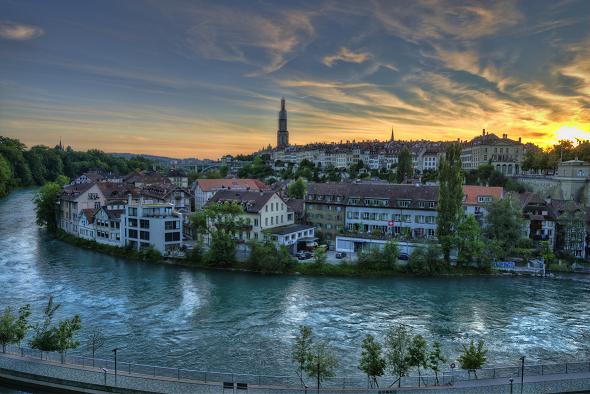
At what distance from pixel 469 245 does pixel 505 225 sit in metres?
4.44

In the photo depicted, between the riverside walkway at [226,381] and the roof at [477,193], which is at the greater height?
the roof at [477,193]

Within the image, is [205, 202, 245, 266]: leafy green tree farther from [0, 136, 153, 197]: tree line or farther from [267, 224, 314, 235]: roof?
[0, 136, 153, 197]: tree line

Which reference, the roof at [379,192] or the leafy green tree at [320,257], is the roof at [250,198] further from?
the leafy green tree at [320,257]

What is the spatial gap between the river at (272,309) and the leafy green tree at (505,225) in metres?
4.06

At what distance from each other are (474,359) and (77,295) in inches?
855

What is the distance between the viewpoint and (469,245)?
34000 millimetres

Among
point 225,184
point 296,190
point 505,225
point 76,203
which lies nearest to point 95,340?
point 505,225

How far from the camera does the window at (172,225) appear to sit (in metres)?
38.5

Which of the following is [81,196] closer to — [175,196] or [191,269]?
[175,196]

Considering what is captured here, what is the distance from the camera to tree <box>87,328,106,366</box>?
19.5 meters

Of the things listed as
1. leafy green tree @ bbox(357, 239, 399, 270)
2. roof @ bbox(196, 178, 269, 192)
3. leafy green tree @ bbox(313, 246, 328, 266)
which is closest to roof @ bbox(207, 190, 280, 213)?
leafy green tree @ bbox(313, 246, 328, 266)

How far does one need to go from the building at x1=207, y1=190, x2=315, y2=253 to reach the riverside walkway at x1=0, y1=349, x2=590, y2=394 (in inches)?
831

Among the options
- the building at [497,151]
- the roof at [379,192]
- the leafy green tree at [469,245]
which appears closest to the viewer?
the leafy green tree at [469,245]

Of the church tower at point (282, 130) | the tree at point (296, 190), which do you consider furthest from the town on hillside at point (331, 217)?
the church tower at point (282, 130)
